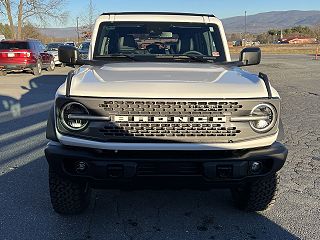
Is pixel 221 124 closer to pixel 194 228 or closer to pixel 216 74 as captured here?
pixel 216 74

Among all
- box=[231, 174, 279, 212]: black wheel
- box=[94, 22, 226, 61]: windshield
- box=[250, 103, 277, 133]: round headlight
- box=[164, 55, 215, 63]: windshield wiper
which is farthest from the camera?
box=[94, 22, 226, 61]: windshield

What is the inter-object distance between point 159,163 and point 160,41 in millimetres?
2150

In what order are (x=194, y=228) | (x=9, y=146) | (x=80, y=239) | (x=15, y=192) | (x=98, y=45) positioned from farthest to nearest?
(x=9, y=146), (x=98, y=45), (x=15, y=192), (x=194, y=228), (x=80, y=239)

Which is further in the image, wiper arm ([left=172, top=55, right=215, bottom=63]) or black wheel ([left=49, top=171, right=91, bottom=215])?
wiper arm ([left=172, top=55, right=215, bottom=63])

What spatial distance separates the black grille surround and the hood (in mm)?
56

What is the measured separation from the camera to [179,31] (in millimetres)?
5031

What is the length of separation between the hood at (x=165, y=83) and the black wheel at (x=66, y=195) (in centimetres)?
86

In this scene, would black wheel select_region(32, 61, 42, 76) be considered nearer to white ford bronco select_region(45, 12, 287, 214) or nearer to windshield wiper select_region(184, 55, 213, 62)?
windshield wiper select_region(184, 55, 213, 62)

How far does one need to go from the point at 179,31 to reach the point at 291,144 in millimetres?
2632

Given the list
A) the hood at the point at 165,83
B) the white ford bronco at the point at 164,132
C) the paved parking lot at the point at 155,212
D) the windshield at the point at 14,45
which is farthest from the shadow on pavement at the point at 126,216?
the windshield at the point at 14,45

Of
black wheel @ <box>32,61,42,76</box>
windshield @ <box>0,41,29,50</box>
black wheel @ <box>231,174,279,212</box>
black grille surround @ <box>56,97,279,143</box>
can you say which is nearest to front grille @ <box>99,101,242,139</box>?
black grille surround @ <box>56,97,279,143</box>

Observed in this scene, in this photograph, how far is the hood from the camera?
3143 mm

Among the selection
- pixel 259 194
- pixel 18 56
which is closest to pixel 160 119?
pixel 259 194

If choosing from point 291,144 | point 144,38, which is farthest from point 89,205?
point 291,144
